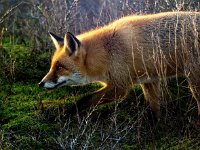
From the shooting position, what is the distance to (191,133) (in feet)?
17.5

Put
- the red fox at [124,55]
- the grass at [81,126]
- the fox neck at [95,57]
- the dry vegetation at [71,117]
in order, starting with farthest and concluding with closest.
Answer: the fox neck at [95,57]
the red fox at [124,55]
the dry vegetation at [71,117]
the grass at [81,126]

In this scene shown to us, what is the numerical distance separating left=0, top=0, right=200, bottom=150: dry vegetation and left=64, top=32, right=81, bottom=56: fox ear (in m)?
0.63

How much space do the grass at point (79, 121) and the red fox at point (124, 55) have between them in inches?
10.4

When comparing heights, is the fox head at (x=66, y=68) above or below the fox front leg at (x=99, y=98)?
above

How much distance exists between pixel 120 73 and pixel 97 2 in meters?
6.32

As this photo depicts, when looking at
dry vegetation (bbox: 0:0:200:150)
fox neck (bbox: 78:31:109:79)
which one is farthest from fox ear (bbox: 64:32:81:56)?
dry vegetation (bbox: 0:0:200:150)

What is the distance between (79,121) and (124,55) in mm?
1399

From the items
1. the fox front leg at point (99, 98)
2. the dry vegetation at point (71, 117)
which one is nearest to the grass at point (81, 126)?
the dry vegetation at point (71, 117)

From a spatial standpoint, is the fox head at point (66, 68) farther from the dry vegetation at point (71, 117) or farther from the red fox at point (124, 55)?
the dry vegetation at point (71, 117)

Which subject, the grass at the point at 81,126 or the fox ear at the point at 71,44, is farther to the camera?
the fox ear at the point at 71,44

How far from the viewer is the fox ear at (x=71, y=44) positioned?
600 cm

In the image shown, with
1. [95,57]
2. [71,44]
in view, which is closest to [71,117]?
[95,57]

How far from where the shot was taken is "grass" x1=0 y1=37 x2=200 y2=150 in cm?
511

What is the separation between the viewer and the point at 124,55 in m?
Result: 6.00
